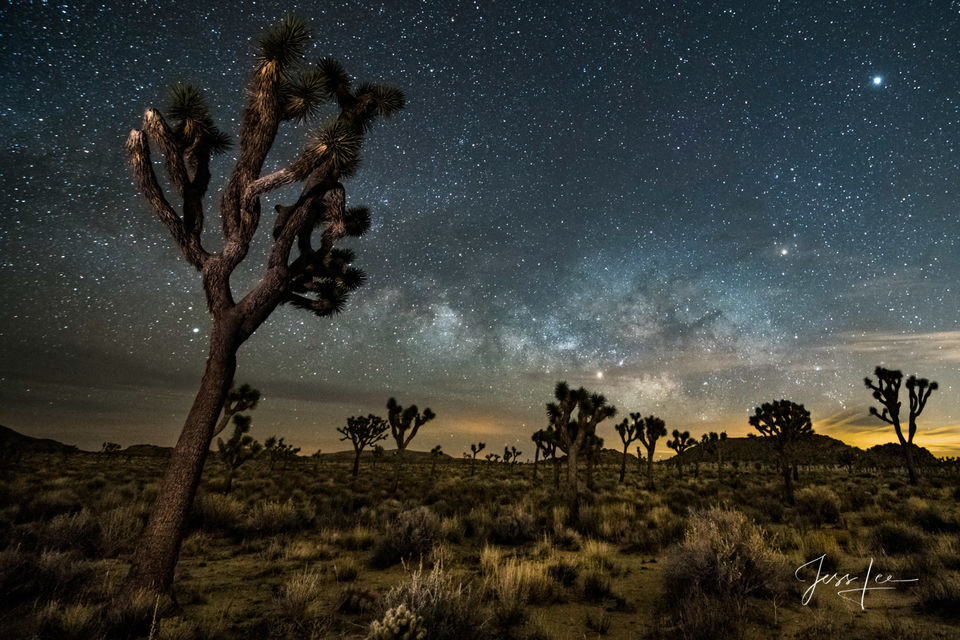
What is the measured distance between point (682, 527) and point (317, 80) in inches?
558

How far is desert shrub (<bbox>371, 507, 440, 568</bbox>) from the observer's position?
27.7 ft

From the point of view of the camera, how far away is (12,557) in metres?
5.79

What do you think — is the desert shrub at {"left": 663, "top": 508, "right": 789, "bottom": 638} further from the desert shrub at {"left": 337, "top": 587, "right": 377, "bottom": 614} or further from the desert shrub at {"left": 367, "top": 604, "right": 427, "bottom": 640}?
the desert shrub at {"left": 337, "top": 587, "right": 377, "bottom": 614}

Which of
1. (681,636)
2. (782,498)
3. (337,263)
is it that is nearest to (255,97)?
(337,263)

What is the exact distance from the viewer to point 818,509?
13.1 m

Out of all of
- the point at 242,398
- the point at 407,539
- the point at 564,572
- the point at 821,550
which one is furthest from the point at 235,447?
the point at 821,550

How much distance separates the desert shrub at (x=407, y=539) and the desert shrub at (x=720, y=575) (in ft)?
15.7

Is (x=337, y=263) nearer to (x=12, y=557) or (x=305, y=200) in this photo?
(x=305, y=200)

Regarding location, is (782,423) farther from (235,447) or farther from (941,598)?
(235,447)

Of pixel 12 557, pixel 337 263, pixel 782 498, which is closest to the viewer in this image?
pixel 12 557

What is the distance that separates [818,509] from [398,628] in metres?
15.4

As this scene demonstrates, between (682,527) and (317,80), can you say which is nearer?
(317,80)

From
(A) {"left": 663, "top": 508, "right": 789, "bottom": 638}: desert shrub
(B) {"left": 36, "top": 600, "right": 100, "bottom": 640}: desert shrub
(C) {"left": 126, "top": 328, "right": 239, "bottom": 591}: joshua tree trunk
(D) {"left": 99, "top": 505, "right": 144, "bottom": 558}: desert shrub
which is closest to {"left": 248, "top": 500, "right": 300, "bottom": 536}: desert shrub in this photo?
(D) {"left": 99, "top": 505, "right": 144, "bottom": 558}: desert shrub

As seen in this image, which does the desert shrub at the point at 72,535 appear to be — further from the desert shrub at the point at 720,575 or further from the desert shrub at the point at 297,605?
the desert shrub at the point at 720,575
